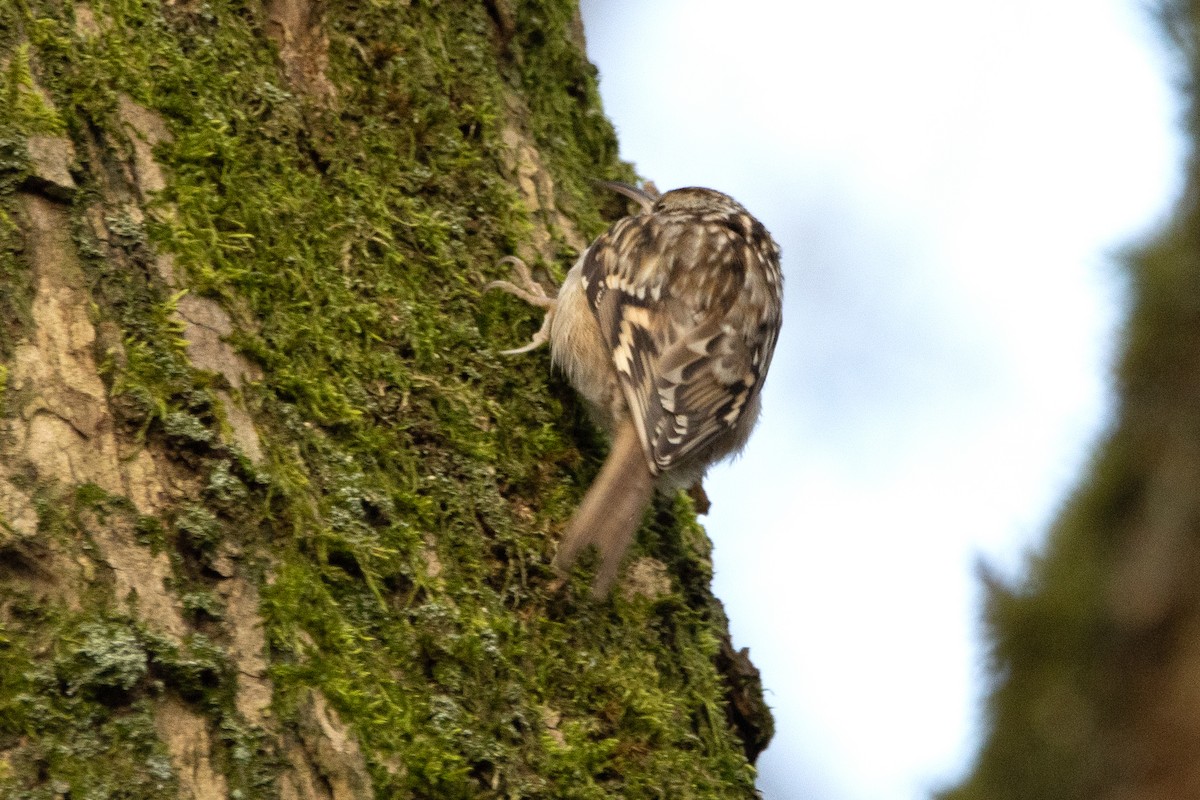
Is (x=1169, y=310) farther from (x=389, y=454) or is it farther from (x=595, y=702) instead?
(x=389, y=454)

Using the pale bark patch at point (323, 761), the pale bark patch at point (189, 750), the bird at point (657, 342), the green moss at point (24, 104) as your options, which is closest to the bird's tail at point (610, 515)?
the bird at point (657, 342)

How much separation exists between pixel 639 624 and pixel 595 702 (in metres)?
0.25

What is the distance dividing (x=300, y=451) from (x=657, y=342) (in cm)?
121

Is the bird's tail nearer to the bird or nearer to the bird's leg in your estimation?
the bird

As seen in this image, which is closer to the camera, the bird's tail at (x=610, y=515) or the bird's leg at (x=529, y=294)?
the bird's tail at (x=610, y=515)

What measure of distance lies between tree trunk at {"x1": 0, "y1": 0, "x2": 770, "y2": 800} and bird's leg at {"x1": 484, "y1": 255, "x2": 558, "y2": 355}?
32mm

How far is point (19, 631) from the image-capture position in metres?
1.37

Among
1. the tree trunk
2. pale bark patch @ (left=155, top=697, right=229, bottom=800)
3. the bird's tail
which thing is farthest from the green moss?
the bird's tail

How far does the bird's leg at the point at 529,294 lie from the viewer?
8.09ft

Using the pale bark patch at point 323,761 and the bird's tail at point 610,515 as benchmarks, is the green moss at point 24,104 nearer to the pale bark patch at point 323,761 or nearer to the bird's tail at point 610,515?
the pale bark patch at point 323,761

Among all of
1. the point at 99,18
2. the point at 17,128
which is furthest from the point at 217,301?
the point at 99,18

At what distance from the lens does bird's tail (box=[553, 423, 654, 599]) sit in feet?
6.98

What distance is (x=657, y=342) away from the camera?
291 centimetres

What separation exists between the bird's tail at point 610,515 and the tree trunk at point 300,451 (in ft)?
0.14
